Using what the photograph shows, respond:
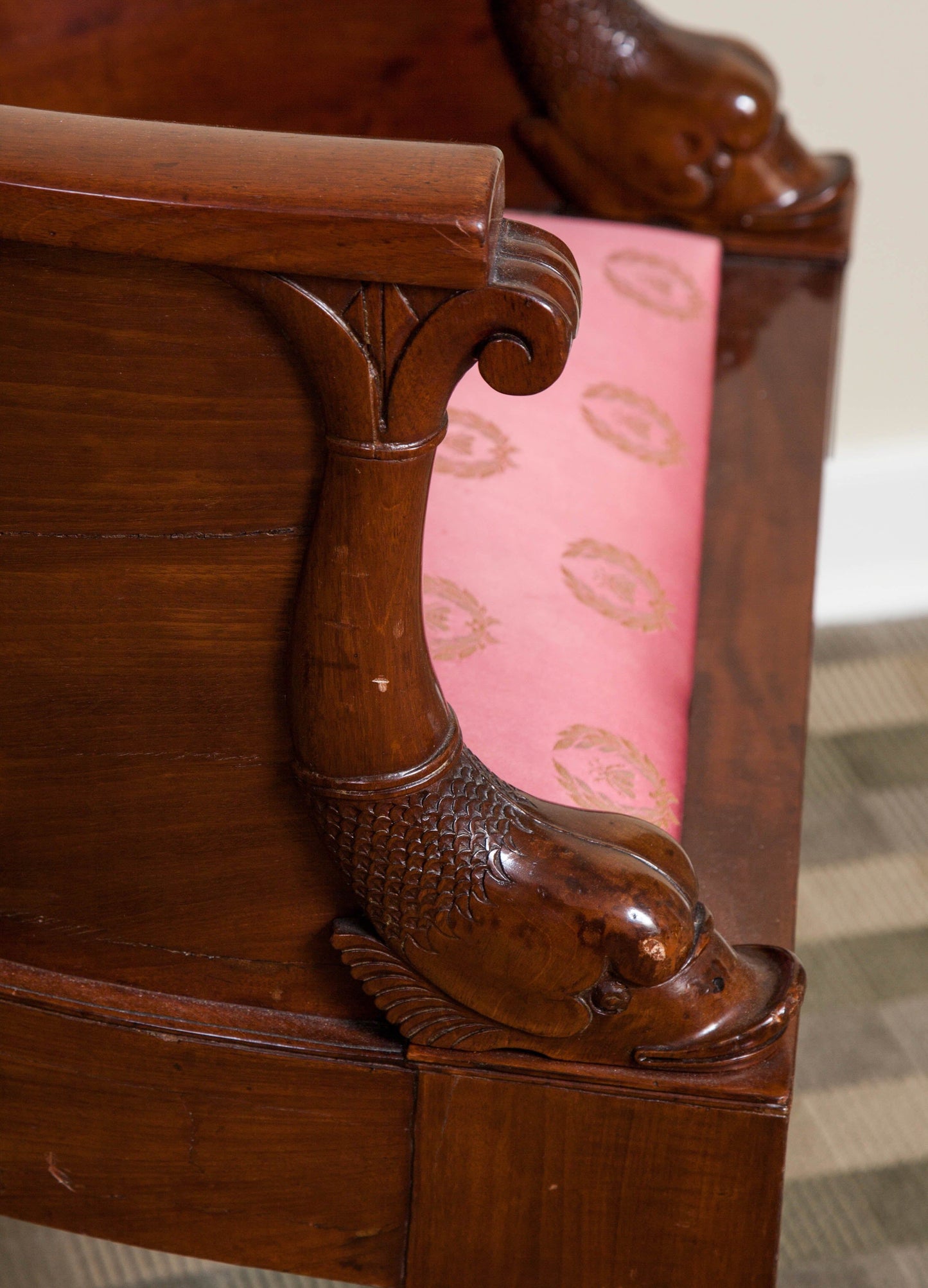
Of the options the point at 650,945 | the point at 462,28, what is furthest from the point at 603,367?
the point at 650,945

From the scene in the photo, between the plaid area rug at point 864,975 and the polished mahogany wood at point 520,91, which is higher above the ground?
the polished mahogany wood at point 520,91

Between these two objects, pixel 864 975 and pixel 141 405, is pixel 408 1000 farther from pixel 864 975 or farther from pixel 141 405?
pixel 864 975

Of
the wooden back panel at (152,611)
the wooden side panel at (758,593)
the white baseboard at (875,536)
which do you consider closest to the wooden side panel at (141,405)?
the wooden back panel at (152,611)

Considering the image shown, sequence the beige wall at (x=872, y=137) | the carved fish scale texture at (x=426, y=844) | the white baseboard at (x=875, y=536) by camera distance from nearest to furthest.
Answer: the carved fish scale texture at (x=426, y=844), the beige wall at (x=872, y=137), the white baseboard at (x=875, y=536)

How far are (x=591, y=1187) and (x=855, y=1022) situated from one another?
75cm

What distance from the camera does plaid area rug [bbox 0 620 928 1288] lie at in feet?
3.52

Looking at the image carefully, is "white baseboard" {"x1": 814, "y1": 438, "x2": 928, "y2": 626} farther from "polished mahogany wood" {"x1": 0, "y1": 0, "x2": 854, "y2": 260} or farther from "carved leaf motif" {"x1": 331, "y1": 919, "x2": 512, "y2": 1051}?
"carved leaf motif" {"x1": 331, "y1": 919, "x2": 512, "y2": 1051}

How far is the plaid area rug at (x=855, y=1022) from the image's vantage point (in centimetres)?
107


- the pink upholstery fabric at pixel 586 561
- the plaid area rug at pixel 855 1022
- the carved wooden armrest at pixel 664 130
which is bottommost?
the plaid area rug at pixel 855 1022

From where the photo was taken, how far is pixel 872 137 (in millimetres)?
1531

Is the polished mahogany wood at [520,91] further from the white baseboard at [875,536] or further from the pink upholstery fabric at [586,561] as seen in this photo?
the white baseboard at [875,536]

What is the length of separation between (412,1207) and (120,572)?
1.04 ft

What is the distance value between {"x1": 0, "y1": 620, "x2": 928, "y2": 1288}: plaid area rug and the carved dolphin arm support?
0.61 m

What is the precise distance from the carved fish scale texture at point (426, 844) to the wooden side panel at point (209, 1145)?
11 centimetres
